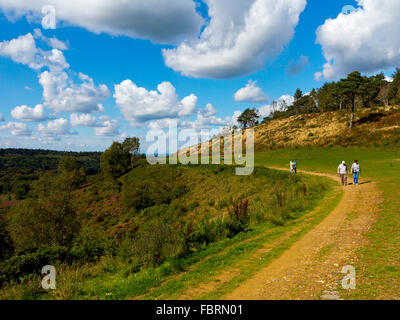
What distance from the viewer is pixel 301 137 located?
2655 inches

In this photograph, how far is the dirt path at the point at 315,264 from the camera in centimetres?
513

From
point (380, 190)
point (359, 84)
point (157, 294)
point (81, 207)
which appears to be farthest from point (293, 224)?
point (359, 84)

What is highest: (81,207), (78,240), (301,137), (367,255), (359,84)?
(359,84)

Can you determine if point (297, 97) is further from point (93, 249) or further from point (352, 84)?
point (93, 249)

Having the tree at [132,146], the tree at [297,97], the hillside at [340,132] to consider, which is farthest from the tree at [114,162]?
the tree at [297,97]

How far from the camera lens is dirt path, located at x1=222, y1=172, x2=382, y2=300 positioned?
5.13 meters

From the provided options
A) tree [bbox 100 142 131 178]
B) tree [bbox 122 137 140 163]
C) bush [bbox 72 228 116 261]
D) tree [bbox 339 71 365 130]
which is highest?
tree [bbox 339 71 365 130]

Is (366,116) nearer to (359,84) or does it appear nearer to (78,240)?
(359,84)

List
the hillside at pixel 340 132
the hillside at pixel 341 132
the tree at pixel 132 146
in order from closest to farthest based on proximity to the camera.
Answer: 1. the hillside at pixel 340 132
2. the hillside at pixel 341 132
3. the tree at pixel 132 146

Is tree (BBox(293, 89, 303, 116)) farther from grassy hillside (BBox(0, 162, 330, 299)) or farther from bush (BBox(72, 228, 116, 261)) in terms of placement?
bush (BBox(72, 228, 116, 261))

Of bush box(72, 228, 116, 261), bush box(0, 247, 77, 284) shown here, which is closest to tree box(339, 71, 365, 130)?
bush box(72, 228, 116, 261)

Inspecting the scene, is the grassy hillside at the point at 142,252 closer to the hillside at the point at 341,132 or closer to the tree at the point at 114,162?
the hillside at the point at 341,132

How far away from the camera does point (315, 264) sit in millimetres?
6430

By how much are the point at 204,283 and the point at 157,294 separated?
1162 mm
